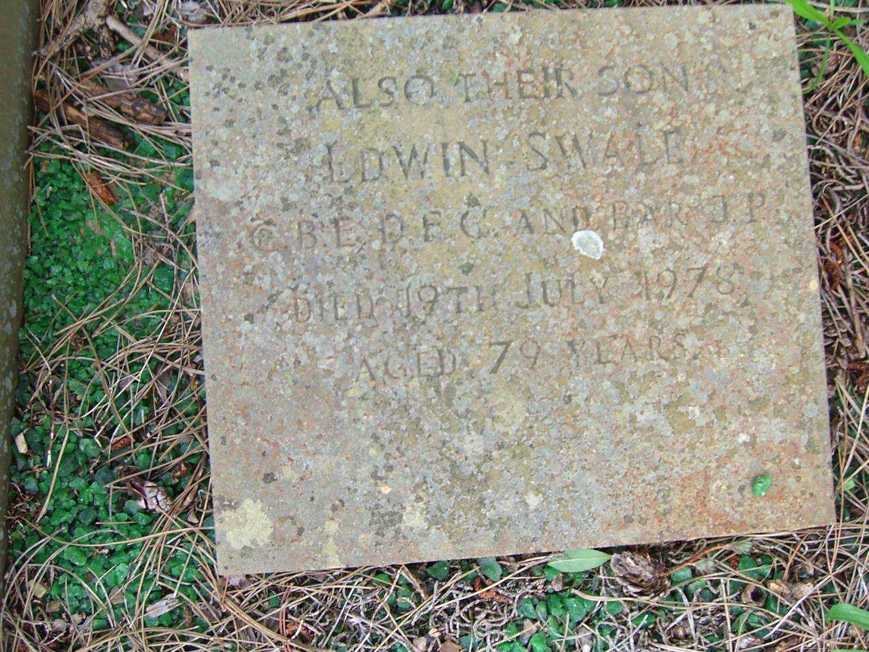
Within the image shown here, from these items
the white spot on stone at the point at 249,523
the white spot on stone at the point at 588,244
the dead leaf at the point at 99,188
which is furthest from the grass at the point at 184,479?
the white spot on stone at the point at 588,244

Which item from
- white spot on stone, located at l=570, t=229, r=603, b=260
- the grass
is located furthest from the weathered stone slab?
the grass

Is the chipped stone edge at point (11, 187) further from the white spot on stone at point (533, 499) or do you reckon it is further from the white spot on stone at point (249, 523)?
the white spot on stone at point (533, 499)

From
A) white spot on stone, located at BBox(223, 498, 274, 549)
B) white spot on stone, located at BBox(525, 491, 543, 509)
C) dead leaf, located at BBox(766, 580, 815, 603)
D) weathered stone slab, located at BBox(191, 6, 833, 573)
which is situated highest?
weathered stone slab, located at BBox(191, 6, 833, 573)

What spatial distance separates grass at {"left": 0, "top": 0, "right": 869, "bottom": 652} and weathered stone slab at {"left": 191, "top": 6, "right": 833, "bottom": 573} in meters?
0.23

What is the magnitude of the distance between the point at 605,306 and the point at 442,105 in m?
0.65

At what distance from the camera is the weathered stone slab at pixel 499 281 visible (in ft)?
5.95

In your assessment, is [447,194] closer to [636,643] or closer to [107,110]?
[107,110]

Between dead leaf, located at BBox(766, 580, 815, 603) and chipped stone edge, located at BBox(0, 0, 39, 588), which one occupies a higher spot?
chipped stone edge, located at BBox(0, 0, 39, 588)

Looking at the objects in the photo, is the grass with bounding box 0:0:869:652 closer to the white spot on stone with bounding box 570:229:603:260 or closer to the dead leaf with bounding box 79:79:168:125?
the dead leaf with bounding box 79:79:168:125

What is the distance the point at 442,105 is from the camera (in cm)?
183

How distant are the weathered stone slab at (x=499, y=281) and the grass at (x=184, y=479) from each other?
231 millimetres

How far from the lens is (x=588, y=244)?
1818 mm

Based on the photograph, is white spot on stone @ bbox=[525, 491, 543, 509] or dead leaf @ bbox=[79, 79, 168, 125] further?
dead leaf @ bbox=[79, 79, 168, 125]

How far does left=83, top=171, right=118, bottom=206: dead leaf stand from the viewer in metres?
2.09
